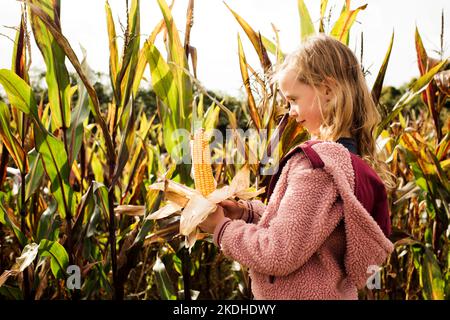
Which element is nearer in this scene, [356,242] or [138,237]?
[356,242]

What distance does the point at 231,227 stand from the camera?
30.5 inches

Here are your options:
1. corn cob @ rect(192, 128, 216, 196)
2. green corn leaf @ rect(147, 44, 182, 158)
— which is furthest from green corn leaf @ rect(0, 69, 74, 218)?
corn cob @ rect(192, 128, 216, 196)

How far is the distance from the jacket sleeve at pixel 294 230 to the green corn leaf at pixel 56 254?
0.55m

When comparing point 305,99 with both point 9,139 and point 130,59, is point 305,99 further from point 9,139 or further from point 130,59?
point 9,139

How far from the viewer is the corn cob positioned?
0.83 metres

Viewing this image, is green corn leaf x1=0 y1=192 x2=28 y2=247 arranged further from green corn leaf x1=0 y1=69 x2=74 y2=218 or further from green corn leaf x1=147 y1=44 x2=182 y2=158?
green corn leaf x1=147 y1=44 x2=182 y2=158

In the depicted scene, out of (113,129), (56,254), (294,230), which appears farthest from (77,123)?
(294,230)

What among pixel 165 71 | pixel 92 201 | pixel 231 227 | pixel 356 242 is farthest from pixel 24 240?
pixel 356 242

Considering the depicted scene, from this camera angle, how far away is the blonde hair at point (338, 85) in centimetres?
83

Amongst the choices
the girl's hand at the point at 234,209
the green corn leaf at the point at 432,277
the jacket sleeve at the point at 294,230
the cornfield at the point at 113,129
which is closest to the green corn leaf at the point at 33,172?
the cornfield at the point at 113,129

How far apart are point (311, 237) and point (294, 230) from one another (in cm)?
2

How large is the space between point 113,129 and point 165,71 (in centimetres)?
17

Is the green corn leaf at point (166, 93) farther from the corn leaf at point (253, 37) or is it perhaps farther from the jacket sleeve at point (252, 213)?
the jacket sleeve at point (252, 213)
